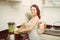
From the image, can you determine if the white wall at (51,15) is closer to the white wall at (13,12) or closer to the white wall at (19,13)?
the white wall at (19,13)

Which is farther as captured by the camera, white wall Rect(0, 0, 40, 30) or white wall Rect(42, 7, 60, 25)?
white wall Rect(42, 7, 60, 25)

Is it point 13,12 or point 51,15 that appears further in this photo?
point 51,15

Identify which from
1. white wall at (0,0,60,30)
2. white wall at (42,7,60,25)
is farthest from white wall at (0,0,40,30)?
white wall at (42,7,60,25)

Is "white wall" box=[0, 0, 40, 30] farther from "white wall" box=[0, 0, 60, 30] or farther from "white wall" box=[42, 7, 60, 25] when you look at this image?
"white wall" box=[42, 7, 60, 25]

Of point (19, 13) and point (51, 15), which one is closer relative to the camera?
point (19, 13)

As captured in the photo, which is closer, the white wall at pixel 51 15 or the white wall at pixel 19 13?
the white wall at pixel 19 13

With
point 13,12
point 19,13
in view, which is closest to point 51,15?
point 19,13

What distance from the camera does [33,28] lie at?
169 cm

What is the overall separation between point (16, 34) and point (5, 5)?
67 cm

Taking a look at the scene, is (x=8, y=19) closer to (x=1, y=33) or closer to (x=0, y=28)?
(x=0, y=28)

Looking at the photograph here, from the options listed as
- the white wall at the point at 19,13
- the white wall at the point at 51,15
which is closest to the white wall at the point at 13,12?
the white wall at the point at 19,13

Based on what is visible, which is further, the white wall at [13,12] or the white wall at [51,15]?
the white wall at [51,15]

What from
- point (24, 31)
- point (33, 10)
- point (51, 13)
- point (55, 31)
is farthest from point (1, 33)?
point (51, 13)

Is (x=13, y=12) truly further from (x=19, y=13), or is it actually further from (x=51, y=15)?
(x=51, y=15)
